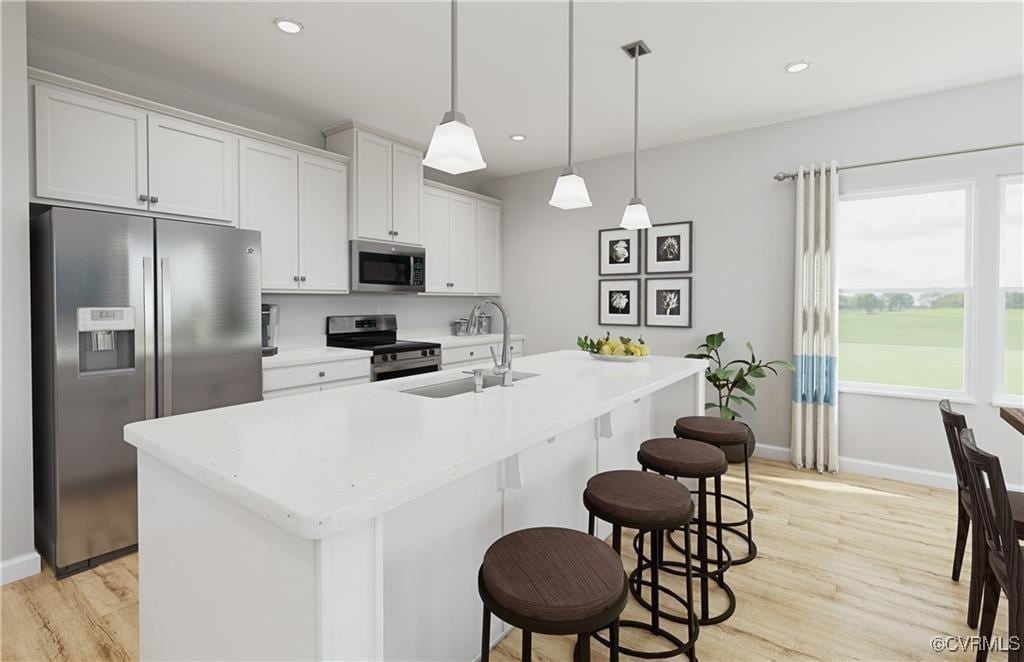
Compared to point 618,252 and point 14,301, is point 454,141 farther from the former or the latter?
point 618,252

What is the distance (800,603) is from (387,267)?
3.49m

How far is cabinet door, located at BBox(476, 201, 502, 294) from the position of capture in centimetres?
531

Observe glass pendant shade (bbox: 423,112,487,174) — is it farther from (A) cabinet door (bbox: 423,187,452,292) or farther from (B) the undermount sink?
(A) cabinet door (bbox: 423,187,452,292)

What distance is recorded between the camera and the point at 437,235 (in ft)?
15.6

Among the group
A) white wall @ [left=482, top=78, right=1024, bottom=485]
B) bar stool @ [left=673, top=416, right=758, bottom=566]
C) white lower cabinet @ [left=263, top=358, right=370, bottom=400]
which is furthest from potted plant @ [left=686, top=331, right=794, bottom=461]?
white lower cabinet @ [left=263, top=358, right=370, bottom=400]

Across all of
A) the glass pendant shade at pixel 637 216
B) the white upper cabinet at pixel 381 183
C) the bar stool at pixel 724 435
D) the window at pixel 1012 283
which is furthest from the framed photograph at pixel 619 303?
the window at pixel 1012 283

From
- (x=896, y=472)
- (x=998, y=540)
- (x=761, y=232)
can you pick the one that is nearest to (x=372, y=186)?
(x=761, y=232)

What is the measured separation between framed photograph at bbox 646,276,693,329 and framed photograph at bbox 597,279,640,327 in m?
0.13

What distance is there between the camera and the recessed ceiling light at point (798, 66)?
2.94 metres

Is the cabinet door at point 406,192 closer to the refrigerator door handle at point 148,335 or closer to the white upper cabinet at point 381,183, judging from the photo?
the white upper cabinet at point 381,183

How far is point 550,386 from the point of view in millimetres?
2080

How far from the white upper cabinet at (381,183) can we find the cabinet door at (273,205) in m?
0.48

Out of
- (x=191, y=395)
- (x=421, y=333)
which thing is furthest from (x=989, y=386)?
(x=191, y=395)

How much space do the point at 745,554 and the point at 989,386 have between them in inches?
86.4
